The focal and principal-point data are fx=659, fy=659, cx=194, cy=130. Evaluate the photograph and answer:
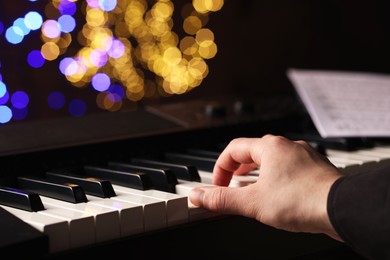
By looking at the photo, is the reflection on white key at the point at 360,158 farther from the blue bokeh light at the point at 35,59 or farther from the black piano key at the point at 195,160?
the blue bokeh light at the point at 35,59

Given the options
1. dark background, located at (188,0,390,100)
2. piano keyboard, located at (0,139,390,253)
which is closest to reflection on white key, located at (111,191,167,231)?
piano keyboard, located at (0,139,390,253)

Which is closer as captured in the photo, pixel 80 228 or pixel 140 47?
pixel 80 228

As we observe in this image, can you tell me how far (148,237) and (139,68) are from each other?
0.90m

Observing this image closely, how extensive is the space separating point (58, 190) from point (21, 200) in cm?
7

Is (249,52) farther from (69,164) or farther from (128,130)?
(69,164)

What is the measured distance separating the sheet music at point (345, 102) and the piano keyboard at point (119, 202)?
18cm

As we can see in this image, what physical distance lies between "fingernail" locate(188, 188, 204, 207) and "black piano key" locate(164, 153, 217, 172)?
25 cm

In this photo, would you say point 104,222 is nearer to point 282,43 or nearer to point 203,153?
point 203,153

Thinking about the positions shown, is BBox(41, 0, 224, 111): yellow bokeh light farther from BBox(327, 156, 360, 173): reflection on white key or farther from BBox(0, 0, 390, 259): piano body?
BBox(327, 156, 360, 173): reflection on white key

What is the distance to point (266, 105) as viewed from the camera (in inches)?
68.5

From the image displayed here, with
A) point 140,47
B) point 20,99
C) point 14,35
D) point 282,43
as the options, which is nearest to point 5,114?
point 20,99

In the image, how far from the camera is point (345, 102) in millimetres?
1604

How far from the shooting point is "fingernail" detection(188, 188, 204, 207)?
1000mm

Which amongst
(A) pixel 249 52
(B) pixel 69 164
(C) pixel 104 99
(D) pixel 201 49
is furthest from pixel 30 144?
(A) pixel 249 52
